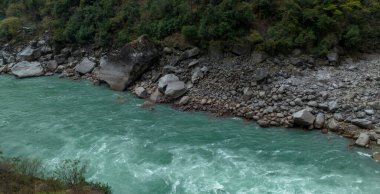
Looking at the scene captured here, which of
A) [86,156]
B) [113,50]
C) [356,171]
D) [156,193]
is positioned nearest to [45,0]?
[113,50]

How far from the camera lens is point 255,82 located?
26109 mm

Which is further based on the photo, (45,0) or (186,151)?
(45,0)

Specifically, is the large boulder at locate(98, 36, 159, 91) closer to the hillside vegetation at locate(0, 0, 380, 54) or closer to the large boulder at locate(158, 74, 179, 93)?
the hillside vegetation at locate(0, 0, 380, 54)

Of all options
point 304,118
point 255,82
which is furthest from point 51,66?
point 304,118

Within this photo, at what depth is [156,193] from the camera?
17062mm

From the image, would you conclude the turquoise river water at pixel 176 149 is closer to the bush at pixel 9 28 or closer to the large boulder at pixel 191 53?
the large boulder at pixel 191 53

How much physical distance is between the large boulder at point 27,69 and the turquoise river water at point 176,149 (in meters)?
5.79

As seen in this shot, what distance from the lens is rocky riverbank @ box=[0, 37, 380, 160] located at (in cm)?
2239

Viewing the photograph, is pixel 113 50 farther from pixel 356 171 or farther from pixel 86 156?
pixel 356 171

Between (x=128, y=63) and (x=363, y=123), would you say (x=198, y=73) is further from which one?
(x=363, y=123)

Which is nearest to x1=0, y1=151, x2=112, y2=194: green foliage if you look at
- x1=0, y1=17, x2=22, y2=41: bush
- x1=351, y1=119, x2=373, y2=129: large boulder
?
x1=351, y1=119, x2=373, y2=129: large boulder

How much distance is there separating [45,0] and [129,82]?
20.5 meters

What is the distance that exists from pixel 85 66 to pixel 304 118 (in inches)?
754

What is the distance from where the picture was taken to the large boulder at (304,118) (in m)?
22.1
